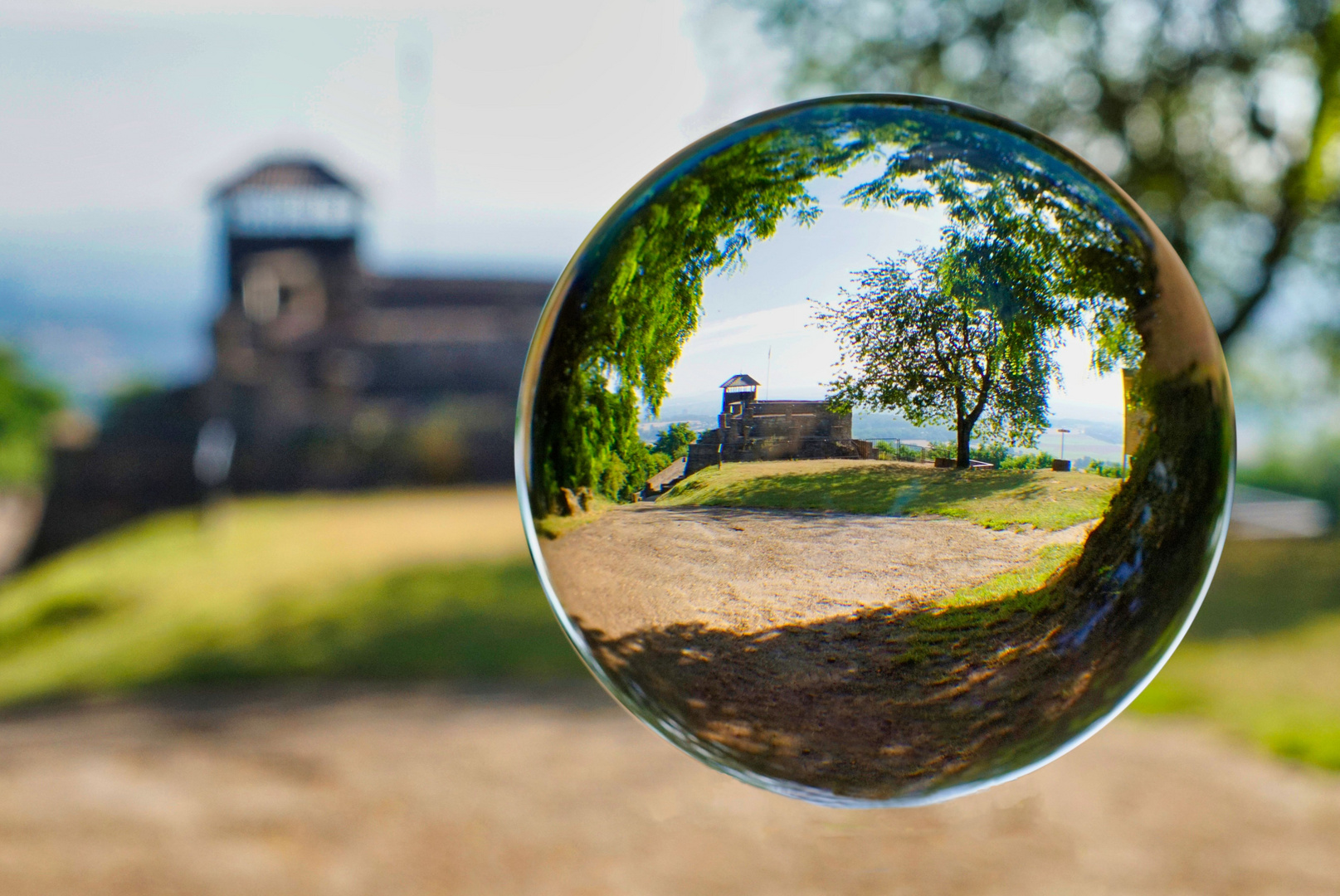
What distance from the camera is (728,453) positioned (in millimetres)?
1611

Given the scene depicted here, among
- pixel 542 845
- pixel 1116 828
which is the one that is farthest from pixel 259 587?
pixel 1116 828

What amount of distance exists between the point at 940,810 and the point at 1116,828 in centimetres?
114

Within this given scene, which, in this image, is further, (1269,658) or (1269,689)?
(1269,658)

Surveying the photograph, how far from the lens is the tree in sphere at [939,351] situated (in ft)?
5.17

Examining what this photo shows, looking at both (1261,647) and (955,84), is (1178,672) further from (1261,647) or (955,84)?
(955,84)

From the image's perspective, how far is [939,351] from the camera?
1.60 meters

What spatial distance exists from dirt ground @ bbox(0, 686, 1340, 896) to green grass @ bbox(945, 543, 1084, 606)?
5.10 meters

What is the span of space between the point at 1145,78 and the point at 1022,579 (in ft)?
26.4

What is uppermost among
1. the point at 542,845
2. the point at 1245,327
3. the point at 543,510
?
the point at 1245,327

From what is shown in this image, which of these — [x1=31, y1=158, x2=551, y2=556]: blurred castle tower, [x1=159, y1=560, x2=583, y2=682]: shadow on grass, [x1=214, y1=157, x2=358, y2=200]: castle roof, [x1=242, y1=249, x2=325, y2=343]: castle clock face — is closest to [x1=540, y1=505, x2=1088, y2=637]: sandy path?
[x1=159, y1=560, x2=583, y2=682]: shadow on grass

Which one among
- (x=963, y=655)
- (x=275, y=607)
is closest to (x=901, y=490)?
(x=963, y=655)

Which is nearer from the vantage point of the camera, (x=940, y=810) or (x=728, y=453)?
(x=728, y=453)

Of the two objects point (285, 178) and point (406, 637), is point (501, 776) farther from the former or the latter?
point (285, 178)

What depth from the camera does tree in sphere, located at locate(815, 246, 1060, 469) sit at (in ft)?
5.17
